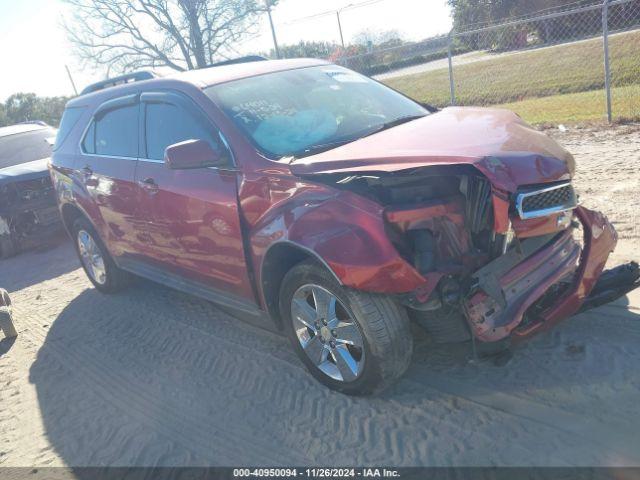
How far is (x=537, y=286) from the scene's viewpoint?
2.99m

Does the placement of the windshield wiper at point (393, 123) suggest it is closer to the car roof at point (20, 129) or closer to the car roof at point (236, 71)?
the car roof at point (236, 71)

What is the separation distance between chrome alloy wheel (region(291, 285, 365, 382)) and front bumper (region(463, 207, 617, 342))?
2.30ft

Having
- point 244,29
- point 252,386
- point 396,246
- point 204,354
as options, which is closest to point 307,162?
point 396,246

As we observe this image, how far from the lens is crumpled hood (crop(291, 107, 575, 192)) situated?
2787 millimetres

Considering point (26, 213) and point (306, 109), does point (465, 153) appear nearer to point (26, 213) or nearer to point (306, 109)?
point (306, 109)

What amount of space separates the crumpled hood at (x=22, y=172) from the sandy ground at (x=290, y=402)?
4.07 m

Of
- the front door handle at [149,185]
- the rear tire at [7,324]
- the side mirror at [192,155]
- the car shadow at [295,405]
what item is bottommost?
the car shadow at [295,405]

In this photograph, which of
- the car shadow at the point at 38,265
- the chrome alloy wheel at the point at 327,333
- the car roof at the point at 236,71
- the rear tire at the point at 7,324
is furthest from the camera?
the car shadow at the point at 38,265

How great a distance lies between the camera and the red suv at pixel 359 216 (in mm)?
2922

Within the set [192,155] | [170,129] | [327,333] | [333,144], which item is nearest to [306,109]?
[333,144]

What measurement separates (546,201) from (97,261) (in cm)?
478

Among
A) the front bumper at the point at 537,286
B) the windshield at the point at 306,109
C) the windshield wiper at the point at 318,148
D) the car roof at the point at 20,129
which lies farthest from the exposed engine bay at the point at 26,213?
the front bumper at the point at 537,286

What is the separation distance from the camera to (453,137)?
10.5ft

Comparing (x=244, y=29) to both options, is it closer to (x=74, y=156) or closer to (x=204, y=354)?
(x=74, y=156)
